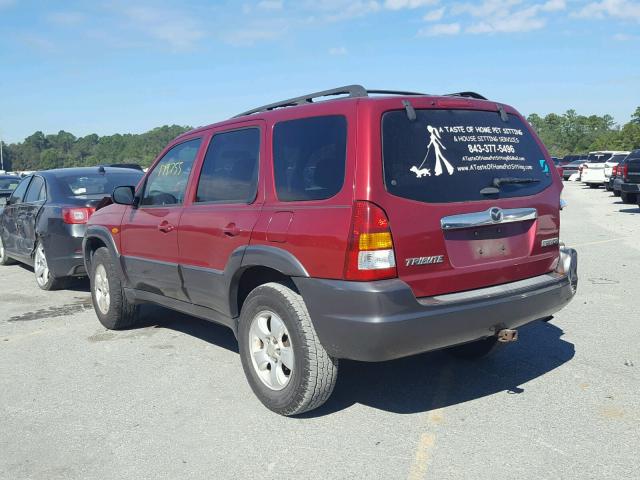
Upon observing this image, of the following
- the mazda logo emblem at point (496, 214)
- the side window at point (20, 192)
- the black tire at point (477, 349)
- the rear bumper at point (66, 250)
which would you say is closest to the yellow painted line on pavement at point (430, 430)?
the black tire at point (477, 349)

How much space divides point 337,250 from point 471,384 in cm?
169

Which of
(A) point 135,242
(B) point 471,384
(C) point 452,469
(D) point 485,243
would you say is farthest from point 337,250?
(A) point 135,242

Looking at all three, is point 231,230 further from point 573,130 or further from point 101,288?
point 573,130

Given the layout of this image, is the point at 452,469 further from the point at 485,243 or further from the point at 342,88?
the point at 342,88

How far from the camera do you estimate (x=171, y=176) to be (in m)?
5.27

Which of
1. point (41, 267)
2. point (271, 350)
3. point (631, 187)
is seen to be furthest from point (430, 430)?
point (631, 187)

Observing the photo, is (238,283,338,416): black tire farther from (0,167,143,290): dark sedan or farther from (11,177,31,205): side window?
(11,177,31,205): side window

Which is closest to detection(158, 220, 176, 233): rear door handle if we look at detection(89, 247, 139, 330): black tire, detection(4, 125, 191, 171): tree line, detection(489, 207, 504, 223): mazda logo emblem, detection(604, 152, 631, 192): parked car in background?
detection(89, 247, 139, 330): black tire

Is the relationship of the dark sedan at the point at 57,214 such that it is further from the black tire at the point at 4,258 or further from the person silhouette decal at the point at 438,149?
the person silhouette decal at the point at 438,149

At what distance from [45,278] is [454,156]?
254 inches

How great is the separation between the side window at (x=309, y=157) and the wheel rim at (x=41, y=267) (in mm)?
5372

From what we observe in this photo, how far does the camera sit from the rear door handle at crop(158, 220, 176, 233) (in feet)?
16.4

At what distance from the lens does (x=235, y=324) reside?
4395 millimetres

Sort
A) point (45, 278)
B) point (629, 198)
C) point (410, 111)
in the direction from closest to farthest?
point (410, 111) < point (45, 278) < point (629, 198)
